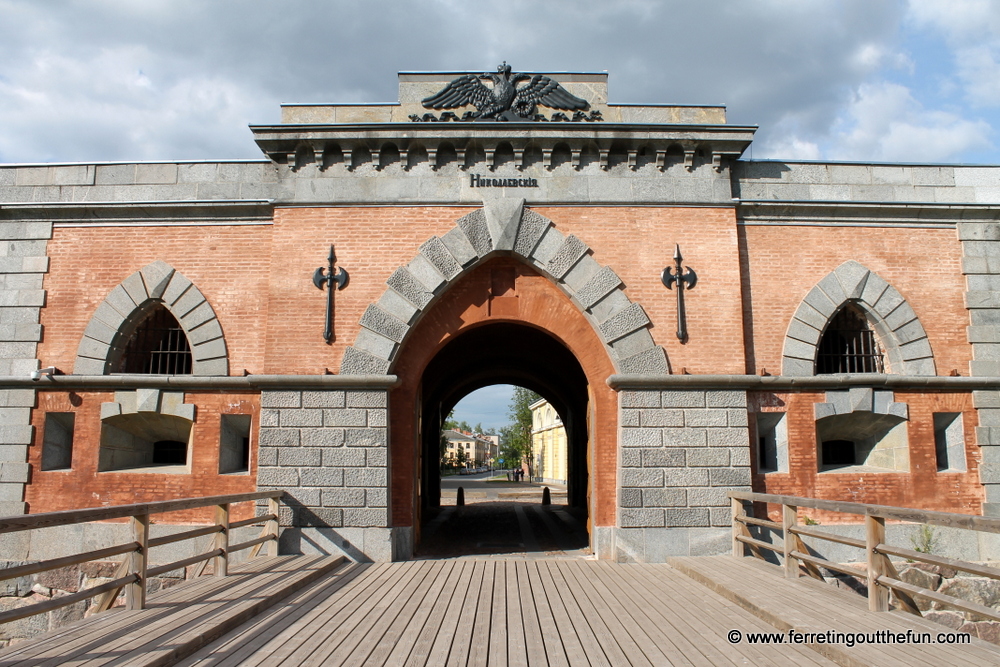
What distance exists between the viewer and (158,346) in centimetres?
1068

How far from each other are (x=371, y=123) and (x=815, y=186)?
6664mm

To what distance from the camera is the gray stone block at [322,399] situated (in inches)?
372

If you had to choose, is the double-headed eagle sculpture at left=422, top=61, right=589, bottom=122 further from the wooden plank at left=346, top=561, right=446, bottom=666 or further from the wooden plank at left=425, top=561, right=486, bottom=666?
the wooden plank at left=346, top=561, right=446, bottom=666

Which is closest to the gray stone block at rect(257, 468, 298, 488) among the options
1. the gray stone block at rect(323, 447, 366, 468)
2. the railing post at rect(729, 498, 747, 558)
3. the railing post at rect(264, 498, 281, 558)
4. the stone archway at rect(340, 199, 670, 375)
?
the railing post at rect(264, 498, 281, 558)

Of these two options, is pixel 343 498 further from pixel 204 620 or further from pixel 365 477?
pixel 204 620

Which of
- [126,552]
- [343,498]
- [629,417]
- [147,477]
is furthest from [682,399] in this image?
[147,477]

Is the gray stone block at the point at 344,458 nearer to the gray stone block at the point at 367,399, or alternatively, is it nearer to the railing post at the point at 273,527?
the gray stone block at the point at 367,399

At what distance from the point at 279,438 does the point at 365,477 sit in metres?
1.27

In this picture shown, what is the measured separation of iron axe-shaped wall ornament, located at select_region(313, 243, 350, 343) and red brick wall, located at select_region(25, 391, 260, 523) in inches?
61.0

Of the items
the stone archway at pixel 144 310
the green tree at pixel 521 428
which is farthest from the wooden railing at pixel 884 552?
the green tree at pixel 521 428

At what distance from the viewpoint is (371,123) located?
10.1 m

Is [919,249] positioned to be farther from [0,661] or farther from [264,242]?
[0,661]

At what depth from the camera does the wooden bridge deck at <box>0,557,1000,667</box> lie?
4.72 m

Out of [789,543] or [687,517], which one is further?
[687,517]
